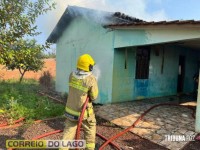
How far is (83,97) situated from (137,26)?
4644 millimetres

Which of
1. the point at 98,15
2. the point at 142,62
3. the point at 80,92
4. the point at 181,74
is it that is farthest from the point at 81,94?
the point at 181,74

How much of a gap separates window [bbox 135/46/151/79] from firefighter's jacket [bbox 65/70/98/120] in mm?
6734

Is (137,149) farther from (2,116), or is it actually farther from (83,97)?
(2,116)

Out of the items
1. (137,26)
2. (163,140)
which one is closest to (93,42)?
(137,26)

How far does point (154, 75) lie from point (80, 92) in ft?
26.7

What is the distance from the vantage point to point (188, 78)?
48.5 ft

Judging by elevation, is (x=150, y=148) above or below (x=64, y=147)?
below

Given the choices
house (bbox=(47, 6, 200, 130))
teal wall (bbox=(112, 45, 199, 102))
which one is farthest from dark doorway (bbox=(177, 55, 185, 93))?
teal wall (bbox=(112, 45, 199, 102))

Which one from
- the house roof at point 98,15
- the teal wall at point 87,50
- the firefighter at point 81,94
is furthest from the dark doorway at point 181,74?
the firefighter at point 81,94

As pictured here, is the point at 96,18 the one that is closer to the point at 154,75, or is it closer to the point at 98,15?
the point at 98,15

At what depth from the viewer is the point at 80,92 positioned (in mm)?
4336

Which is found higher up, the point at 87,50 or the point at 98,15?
the point at 98,15

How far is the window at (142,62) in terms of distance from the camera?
10.9m

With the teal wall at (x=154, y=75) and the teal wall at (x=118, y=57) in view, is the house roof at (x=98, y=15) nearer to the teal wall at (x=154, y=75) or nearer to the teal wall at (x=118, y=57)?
the teal wall at (x=118, y=57)
